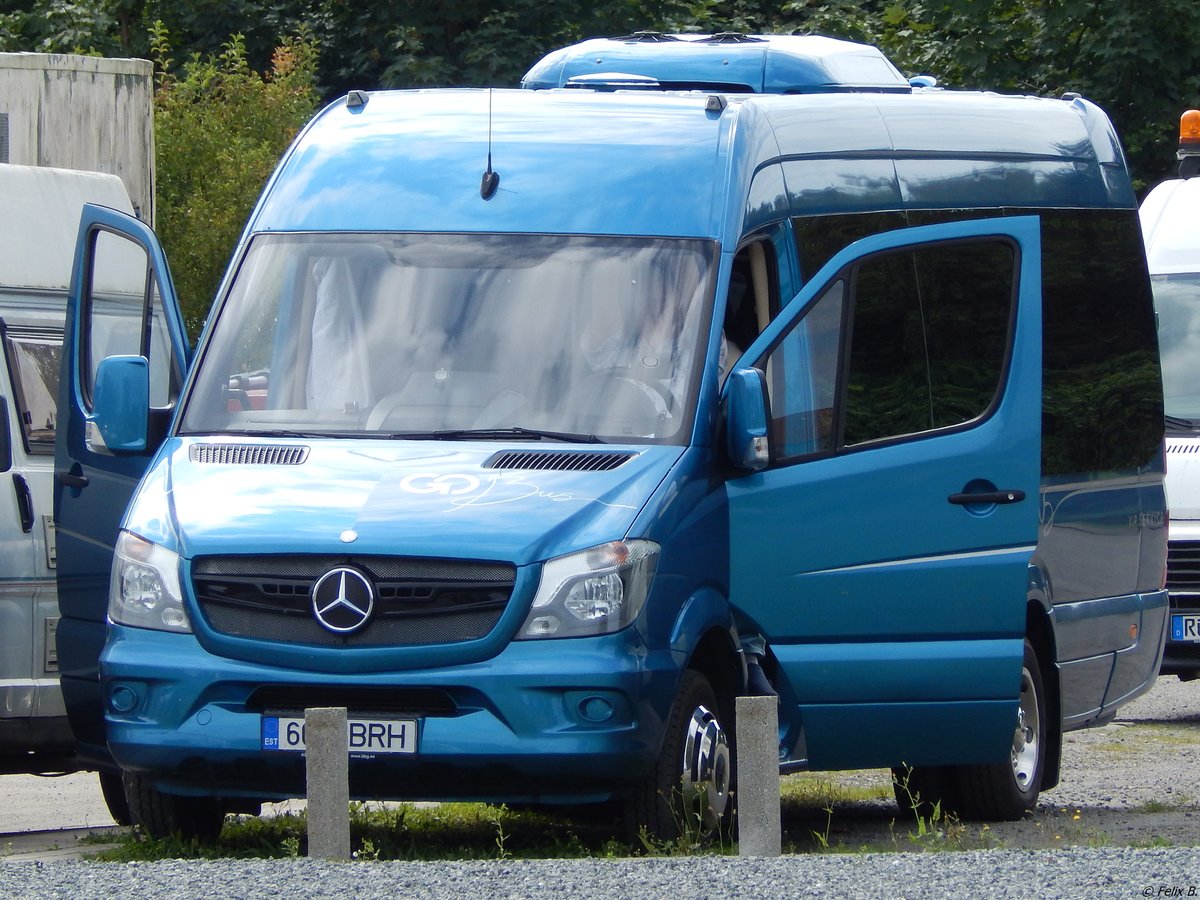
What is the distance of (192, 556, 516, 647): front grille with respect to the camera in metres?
7.40

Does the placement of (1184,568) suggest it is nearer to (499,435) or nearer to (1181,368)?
(1181,368)

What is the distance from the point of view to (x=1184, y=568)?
13570mm

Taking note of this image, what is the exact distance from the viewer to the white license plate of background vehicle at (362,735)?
7434 mm

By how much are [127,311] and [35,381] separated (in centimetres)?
46

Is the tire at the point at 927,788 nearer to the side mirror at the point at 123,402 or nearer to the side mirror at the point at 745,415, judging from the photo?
the side mirror at the point at 745,415

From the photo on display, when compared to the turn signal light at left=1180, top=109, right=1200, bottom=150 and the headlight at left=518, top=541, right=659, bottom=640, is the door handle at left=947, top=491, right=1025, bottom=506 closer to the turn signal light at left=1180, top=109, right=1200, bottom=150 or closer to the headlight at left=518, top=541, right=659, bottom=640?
the headlight at left=518, top=541, right=659, bottom=640

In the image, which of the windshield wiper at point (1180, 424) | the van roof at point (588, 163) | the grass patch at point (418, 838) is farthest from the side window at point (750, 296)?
the windshield wiper at point (1180, 424)

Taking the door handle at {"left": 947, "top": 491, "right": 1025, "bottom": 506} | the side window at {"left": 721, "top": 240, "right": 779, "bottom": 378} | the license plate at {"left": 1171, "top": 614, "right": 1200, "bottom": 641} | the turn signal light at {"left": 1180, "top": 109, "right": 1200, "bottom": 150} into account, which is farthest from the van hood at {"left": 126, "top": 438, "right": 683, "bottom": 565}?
the turn signal light at {"left": 1180, "top": 109, "right": 1200, "bottom": 150}

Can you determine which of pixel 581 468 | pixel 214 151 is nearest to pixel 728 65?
pixel 581 468

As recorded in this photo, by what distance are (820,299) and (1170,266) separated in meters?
6.90

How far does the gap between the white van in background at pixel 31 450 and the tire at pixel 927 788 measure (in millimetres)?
3109

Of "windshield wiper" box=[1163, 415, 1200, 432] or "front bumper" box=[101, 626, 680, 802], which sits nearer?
"front bumper" box=[101, 626, 680, 802]

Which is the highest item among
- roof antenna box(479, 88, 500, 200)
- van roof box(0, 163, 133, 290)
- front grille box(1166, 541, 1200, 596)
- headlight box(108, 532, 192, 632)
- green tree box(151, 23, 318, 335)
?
roof antenna box(479, 88, 500, 200)

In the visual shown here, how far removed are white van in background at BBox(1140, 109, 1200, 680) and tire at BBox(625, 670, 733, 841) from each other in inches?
218
